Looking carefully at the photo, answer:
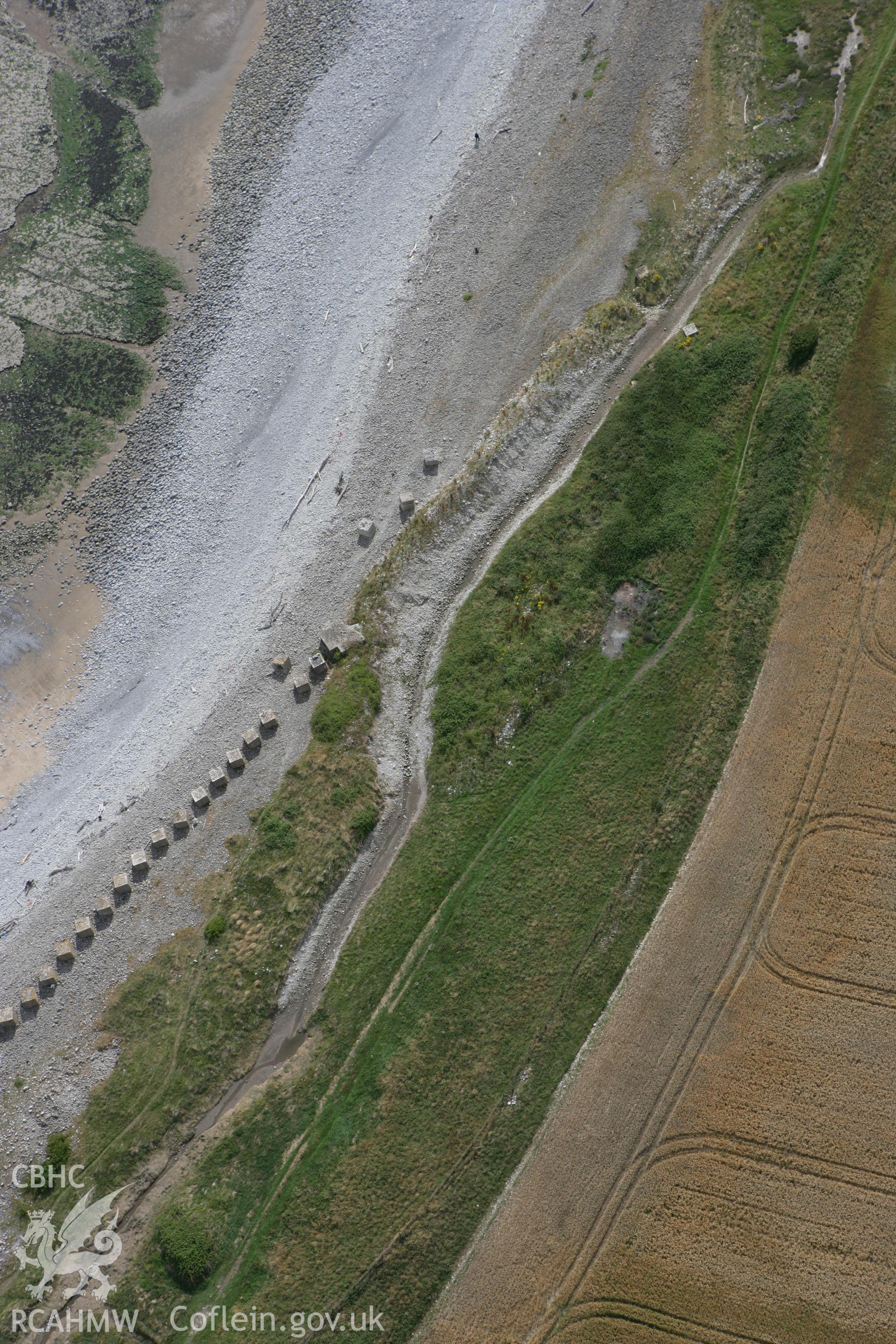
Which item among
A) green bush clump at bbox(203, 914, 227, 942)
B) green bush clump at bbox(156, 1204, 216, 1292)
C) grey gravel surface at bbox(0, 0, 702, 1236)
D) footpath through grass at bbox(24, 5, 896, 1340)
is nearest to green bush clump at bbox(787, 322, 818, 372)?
footpath through grass at bbox(24, 5, 896, 1340)

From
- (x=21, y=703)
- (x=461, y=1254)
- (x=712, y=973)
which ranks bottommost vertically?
(x=461, y=1254)

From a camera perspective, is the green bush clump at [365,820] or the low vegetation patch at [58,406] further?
the low vegetation patch at [58,406]

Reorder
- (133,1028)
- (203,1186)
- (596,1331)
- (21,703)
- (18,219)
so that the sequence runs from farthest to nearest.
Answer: (18,219) → (21,703) → (133,1028) → (203,1186) → (596,1331)

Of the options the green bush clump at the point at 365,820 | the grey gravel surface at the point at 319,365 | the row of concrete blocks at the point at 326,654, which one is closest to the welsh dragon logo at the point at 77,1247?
the grey gravel surface at the point at 319,365

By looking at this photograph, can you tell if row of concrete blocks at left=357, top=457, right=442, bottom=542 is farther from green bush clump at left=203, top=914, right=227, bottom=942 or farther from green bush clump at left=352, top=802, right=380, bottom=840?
green bush clump at left=203, top=914, right=227, bottom=942

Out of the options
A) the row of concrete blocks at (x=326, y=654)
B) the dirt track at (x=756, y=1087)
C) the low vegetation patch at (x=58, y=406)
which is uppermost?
the low vegetation patch at (x=58, y=406)

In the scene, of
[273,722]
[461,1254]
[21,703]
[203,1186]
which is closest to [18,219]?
[21,703]

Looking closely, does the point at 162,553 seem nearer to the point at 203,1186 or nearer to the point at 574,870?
the point at 574,870

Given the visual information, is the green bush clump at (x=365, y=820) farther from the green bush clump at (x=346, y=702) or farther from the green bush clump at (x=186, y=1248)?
the green bush clump at (x=186, y=1248)
